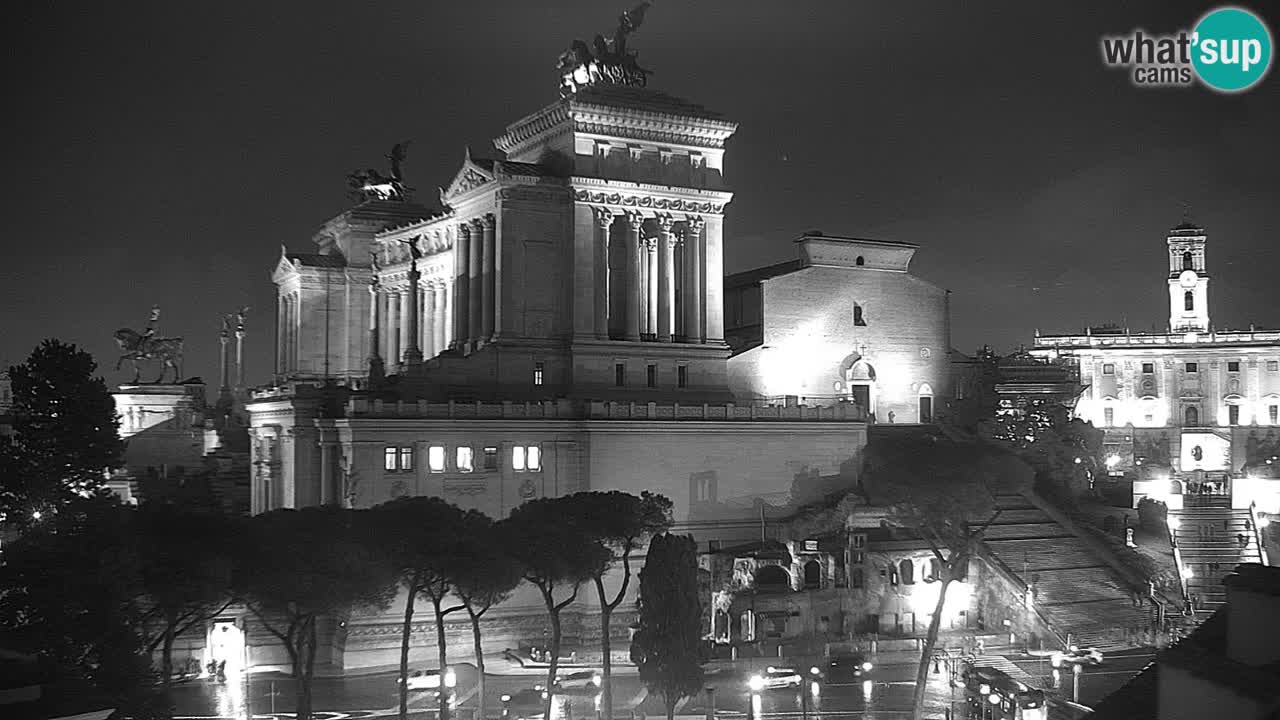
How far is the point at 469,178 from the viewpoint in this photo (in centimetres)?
7919

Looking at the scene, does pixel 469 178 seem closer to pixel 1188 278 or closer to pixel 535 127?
pixel 535 127

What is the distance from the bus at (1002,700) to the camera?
49.7 meters

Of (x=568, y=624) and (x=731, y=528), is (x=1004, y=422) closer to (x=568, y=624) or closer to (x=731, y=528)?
(x=731, y=528)

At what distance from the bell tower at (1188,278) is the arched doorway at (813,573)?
252 ft

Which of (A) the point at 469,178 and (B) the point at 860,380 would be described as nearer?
(A) the point at 469,178

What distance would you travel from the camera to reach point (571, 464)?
70250 millimetres

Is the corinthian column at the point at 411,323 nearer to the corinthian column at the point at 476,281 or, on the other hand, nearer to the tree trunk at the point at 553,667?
the corinthian column at the point at 476,281

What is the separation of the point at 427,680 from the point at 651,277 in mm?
32034

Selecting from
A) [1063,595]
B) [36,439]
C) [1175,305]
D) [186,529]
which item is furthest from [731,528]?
[1175,305]

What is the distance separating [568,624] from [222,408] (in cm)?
5480

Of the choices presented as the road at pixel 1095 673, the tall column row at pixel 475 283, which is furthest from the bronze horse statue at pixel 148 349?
the road at pixel 1095 673

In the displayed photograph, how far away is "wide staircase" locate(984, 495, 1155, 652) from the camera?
6366 centimetres

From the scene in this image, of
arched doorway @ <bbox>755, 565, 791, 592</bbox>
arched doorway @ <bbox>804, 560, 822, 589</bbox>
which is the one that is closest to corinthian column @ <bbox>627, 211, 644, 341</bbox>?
arched doorway @ <bbox>755, 565, 791, 592</bbox>

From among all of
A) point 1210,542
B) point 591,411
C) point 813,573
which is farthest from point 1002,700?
point 1210,542
